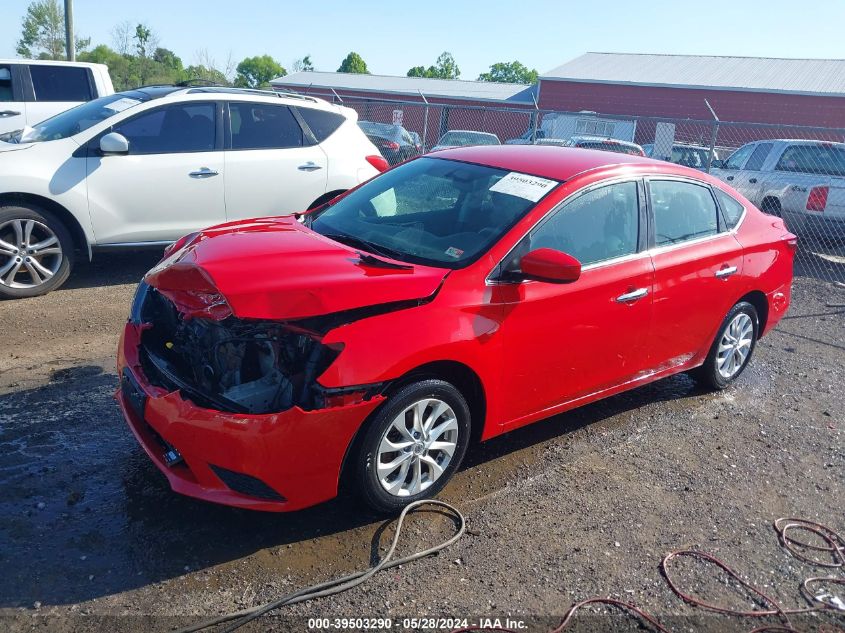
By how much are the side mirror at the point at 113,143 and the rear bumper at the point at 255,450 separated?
3994 millimetres

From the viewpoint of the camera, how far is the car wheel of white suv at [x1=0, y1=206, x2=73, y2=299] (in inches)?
248

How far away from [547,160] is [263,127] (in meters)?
3.98

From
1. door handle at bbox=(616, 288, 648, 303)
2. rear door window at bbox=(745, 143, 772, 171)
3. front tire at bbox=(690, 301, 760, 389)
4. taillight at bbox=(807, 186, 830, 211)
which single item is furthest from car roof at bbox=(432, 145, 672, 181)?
rear door window at bbox=(745, 143, 772, 171)

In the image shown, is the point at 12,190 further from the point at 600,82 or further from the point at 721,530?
the point at 600,82

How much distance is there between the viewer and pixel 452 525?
3.64 metres

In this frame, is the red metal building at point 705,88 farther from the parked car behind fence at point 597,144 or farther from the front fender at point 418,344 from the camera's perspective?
the front fender at point 418,344

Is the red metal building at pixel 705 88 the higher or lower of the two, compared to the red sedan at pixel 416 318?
higher

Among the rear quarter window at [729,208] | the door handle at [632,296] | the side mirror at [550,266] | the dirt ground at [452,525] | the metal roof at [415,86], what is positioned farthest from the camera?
the metal roof at [415,86]

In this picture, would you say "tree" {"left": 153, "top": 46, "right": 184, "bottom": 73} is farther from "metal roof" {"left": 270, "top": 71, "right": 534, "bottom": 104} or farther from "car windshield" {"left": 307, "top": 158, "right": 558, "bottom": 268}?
"car windshield" {"left": 307, "top": 158, "right": 558, "bottom": 268}

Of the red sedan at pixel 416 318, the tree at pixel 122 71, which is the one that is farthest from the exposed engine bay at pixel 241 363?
the tree at pixel 122 71

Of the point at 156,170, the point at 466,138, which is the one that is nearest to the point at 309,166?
the point at 156,170

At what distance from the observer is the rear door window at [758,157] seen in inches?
469

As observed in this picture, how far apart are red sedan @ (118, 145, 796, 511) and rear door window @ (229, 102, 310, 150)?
2932mm

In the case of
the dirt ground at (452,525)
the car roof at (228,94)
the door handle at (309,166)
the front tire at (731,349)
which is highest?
the car roof at (228,94)
